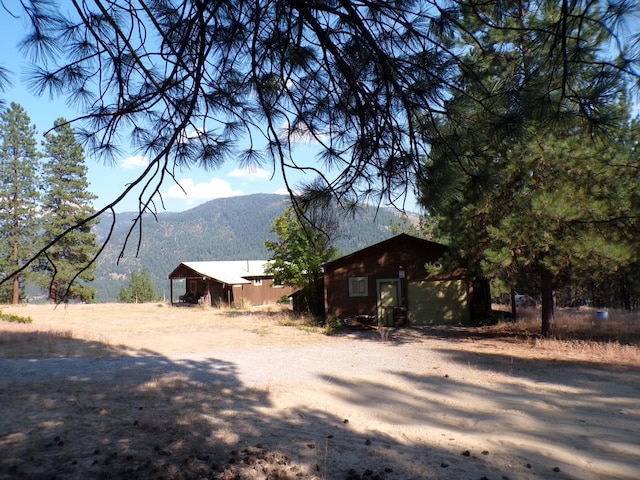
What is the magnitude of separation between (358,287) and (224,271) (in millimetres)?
19971

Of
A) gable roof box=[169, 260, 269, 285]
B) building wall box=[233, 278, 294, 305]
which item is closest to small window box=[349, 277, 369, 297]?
gable roof box=[169, 260, 269, 285]

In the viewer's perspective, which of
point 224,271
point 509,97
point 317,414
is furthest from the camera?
point 224,271

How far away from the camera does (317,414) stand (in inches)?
245

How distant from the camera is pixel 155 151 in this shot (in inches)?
192

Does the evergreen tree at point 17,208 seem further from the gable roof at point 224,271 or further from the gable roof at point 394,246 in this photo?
the gable roof at point 394,246

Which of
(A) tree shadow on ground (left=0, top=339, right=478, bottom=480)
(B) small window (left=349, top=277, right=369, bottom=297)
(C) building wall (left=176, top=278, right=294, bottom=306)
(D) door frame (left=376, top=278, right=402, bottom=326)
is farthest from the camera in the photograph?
(C) building wall (left=176, top=278, right=294, bottom=306)

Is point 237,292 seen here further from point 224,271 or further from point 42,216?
point 42,216

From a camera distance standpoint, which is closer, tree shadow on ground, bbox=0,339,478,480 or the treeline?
tree shadow on ground, bbox=0,339,478,480

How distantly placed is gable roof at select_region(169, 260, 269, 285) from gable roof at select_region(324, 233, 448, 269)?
14782 mm

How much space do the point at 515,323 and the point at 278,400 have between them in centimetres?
1332

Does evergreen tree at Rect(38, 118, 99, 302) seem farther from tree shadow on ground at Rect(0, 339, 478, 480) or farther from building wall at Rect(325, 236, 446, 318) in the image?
tree shadow on ground at Rect(0, 339, 478, 480)

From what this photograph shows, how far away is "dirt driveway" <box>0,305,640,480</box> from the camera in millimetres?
4086

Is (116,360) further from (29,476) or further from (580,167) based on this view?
(580,167)

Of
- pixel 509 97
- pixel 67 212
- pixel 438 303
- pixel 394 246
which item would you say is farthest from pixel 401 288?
pixel 67 212
